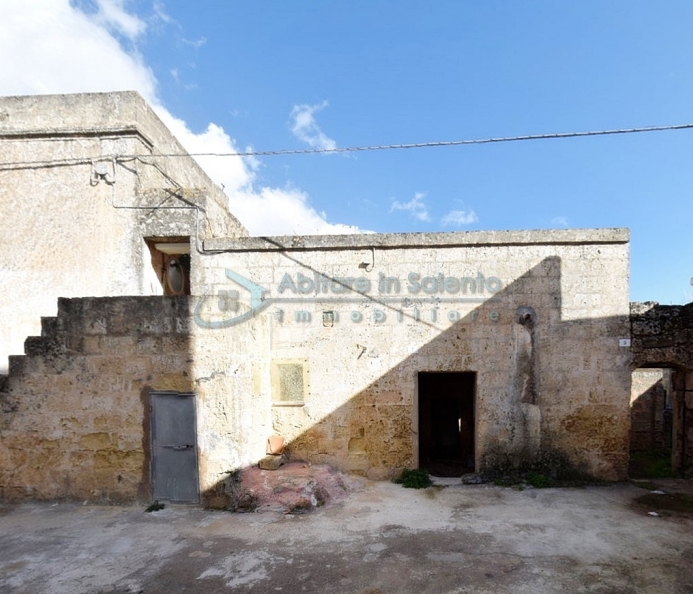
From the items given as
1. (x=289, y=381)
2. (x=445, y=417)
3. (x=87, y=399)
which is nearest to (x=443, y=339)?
(x=289, y=381)

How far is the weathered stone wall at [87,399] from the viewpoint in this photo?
194 inches

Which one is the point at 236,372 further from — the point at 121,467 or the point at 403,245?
the point at 403,245

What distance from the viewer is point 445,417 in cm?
839

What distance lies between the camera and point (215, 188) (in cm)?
966

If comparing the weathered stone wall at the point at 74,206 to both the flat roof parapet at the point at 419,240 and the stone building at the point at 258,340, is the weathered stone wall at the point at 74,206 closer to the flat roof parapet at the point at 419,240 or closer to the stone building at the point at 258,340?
the stone building at the point at 258,340

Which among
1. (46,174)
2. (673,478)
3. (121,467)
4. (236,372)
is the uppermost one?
(46,174)

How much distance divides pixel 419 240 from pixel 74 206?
20.3 ft

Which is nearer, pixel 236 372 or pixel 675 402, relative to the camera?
pixel 236 372

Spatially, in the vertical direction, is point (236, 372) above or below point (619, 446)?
above

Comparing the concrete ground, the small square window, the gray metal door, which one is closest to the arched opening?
the concrete ground

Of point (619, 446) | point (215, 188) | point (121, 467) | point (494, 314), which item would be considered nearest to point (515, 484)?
point (619, 446)

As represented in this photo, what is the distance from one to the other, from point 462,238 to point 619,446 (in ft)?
13.0

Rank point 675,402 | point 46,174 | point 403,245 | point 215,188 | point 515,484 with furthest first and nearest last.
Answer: point 215,188, point 46,174, point 675,402, point 403,245, point 515,484

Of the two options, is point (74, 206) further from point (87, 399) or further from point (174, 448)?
point (174, 448)
